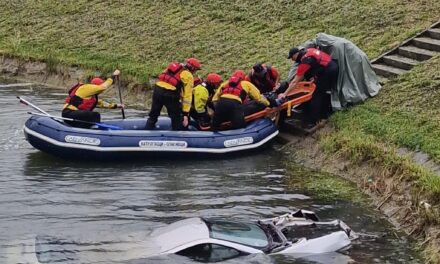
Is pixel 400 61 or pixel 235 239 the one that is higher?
pixel 400 61

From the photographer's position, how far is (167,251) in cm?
948

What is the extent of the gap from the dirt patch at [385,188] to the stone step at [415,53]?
11.3 ft

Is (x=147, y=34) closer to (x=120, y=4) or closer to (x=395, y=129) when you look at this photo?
(x=120, y=4)

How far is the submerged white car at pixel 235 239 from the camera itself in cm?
941

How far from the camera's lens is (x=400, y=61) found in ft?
57.8

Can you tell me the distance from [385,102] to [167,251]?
770 cm

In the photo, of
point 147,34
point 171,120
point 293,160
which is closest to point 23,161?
point 171,120

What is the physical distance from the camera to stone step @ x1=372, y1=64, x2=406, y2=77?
Result: 17234 mm

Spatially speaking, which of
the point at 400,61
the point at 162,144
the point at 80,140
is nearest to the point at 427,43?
the point at 400,61

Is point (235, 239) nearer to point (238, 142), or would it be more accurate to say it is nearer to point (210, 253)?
point (210, 253)

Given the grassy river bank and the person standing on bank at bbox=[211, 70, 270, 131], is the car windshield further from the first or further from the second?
the person standing on bank at bbox=[211, 70, 270, 131]

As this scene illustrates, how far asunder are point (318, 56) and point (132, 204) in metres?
5.48

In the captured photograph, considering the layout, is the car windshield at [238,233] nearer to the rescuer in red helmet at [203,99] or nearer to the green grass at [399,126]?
the green grass at [399,126]

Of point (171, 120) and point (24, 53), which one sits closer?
point (171, 120)
